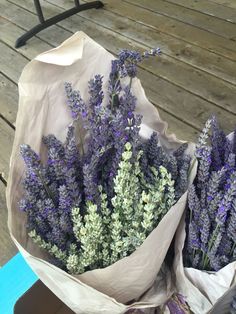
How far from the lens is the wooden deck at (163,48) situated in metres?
1.42

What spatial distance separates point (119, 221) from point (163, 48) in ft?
4.70

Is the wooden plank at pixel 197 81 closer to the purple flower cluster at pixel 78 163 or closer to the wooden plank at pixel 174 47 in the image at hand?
the wooden plank at pixel 174 47

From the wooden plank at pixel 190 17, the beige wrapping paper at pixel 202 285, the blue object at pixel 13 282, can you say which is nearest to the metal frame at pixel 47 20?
the wooden plank at pixel 190 17

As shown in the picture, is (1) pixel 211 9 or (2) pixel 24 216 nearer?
(2) pixel 24 216

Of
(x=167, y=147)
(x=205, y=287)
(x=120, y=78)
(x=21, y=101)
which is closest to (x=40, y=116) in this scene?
(x=21, y=101)

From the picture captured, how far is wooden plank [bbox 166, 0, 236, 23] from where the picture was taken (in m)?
2.00

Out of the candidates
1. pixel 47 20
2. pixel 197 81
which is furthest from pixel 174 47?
pixel 47 20

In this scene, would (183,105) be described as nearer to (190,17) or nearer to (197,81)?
(197,81)

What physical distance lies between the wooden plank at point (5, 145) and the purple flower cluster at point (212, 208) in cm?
82

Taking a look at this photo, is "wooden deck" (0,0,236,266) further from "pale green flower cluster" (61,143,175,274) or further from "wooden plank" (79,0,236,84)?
"pale green flower cluster" (61,143,175,274)

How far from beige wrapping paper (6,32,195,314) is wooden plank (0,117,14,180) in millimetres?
675

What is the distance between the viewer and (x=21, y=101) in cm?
59

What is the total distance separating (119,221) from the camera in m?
0.56

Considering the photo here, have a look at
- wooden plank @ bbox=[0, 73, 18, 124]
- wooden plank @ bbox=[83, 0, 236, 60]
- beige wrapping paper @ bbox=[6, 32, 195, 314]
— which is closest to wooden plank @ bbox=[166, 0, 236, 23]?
wooden plank @ bbox=[83, 0, 236, 60]
